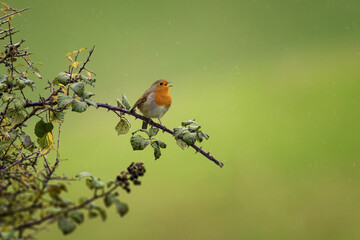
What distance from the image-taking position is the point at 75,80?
4.15ft

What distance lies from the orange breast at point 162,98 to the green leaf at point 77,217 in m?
1.34

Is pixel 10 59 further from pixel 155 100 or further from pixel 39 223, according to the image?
pixel 155 100

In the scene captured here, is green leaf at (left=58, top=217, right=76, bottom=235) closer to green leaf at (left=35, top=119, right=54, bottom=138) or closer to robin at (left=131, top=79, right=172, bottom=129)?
green leaf at (left=35, top=119, right=54, bottom=138)

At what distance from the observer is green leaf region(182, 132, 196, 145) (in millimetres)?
1217

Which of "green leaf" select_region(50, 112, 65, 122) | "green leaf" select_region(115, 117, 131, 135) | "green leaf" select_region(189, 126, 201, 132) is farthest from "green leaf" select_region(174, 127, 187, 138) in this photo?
"green leaf" select_region(50, 112, 65, 122)

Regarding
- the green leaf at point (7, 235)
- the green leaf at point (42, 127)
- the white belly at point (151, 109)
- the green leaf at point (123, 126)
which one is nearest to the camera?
the green leaf at point (7, 235)

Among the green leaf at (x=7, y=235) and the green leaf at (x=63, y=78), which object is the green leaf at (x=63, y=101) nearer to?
the green leaf at (x=63, y=78)

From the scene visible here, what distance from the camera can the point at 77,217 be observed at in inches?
30.7

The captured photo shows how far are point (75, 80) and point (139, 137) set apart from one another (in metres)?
0.24

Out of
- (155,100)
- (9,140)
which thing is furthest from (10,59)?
(155,100)

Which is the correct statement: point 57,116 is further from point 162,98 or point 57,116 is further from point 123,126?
point 162,98

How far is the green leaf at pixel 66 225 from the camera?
763 millimetres

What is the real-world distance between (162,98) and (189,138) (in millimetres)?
921

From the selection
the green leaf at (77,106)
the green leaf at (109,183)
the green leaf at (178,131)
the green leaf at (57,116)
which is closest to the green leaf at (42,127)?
the green leaf at (57,116)
